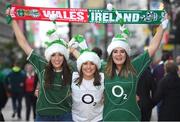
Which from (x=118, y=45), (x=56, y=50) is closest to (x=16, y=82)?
(x=56, y=50)

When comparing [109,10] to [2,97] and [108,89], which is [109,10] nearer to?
[108,89]

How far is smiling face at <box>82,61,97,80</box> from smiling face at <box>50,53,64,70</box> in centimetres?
30

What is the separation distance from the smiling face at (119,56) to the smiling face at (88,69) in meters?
0.35

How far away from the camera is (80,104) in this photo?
809 cm

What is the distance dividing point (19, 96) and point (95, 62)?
13439 millimetres

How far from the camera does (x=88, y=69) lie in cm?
817

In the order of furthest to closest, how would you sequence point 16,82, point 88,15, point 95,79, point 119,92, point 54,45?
point 16,82 → point 88,15 → point 54,45 → point 95,79 → point 119,92

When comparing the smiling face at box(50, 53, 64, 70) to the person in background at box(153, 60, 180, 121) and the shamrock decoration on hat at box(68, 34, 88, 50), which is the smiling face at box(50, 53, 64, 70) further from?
the person in background at box(153, 60, 180, 121)

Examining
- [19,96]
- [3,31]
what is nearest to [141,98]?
[19,96]

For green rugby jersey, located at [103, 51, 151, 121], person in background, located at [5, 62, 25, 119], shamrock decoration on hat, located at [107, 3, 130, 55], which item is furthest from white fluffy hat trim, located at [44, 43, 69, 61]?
person in background, located at [5, 62, 25, 119]

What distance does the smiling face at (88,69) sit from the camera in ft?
26.7

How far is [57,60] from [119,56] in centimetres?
84

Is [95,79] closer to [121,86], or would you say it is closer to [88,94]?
[88,94]

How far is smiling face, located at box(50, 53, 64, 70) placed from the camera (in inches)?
324
